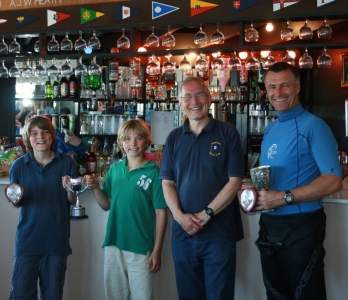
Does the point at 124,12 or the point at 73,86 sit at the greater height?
the point at 124,12

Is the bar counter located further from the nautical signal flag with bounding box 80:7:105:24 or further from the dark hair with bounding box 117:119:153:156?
the nautical signal flag with bounding box 80:7:105:24

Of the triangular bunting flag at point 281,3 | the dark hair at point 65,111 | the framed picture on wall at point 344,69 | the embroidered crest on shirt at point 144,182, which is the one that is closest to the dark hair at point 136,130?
the embroidered crest on shirt at point 144,182

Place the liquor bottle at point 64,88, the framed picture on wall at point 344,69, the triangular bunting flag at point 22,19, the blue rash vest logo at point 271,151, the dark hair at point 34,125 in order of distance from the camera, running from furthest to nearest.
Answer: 1. the liquor bottle at point 64,88
2. the framed picture on wall at point 344,69
3. the triangular bunting flag at point 22,19
4. the dark hair at point 34,125
5. the blue rash vest logo at point 271,151

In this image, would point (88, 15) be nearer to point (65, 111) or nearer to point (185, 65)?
point (185, 65)

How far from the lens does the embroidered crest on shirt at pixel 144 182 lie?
2.87m

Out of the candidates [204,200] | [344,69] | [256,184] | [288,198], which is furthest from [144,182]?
[344,69]

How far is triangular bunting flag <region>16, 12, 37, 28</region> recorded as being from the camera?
15.0 ft

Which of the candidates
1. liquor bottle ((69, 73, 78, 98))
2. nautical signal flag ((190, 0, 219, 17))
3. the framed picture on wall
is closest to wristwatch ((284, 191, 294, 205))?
nautical signal flag ((190, 0, 219, 17))

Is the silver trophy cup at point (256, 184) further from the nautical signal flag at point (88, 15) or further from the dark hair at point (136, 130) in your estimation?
the nautical signal flag at point (88, 15)

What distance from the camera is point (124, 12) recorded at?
4.28 meters

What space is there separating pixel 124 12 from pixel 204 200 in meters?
2.34

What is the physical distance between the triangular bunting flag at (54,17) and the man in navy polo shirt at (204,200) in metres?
2.24

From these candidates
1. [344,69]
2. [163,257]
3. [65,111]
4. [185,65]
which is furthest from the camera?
[65,111]

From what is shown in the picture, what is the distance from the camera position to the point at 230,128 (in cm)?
265
